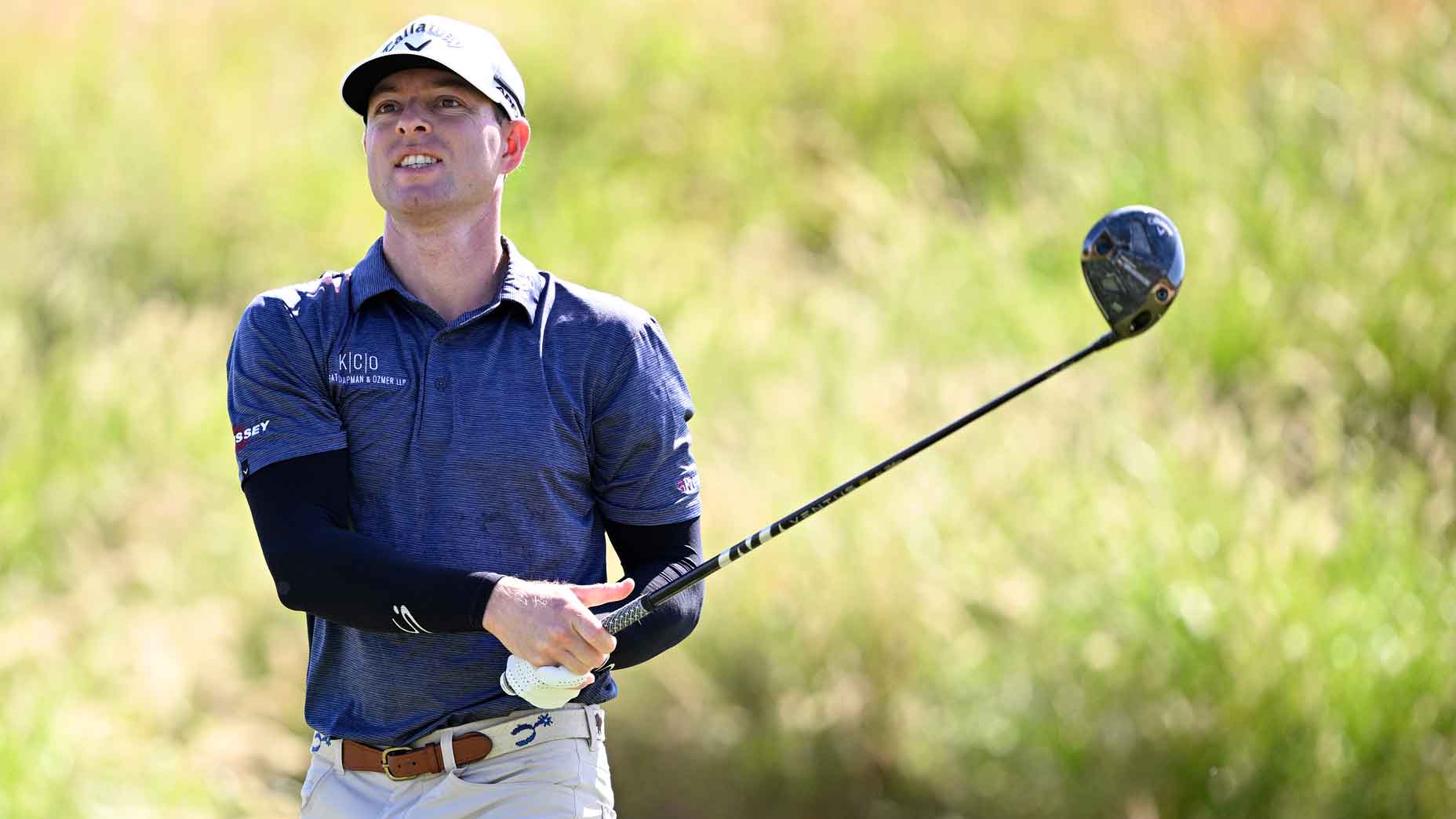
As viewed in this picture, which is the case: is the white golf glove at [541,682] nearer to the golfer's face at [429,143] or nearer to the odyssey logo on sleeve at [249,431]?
the odyssey logo on sleeve at [249,431]

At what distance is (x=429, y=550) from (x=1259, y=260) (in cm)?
633

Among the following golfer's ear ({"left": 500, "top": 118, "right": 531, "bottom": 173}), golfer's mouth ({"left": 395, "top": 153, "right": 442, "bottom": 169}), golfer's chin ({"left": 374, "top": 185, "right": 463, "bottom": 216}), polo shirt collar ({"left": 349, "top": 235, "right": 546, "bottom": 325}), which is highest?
golfer's ear ({"left": 500, "top": 118, "right": 531, "bottom": 173})

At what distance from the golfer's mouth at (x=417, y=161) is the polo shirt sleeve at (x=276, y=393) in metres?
0.30

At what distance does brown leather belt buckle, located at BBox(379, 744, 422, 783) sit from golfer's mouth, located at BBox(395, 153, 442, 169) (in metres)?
1.00

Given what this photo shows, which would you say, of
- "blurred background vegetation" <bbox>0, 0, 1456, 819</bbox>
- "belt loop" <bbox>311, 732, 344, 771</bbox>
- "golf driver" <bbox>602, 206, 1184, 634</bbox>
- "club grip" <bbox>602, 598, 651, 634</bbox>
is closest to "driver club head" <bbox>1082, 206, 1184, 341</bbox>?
"golf driver" <bbox>602, 206, 1184, 634</bbox>

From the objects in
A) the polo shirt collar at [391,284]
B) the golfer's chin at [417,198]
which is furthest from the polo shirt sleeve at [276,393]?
the golfer's chin at [417,198]

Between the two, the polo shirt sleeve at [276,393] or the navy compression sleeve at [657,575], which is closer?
the polo shirt sleeve at [276,393]

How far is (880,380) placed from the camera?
764cm

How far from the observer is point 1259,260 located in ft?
27.9

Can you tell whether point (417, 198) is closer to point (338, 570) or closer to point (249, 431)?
point (249, 431)

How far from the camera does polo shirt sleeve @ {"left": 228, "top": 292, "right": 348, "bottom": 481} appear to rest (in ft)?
9.75

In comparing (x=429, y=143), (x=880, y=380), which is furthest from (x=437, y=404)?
(x=880, y=380)

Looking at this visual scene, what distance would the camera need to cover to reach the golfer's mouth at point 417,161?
10.3 feet

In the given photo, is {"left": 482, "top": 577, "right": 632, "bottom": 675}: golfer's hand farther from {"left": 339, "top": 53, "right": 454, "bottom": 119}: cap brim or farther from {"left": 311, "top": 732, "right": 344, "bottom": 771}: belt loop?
{"left": 339, "top": 53, "right": 454, "bottom": 119}: cap brim
